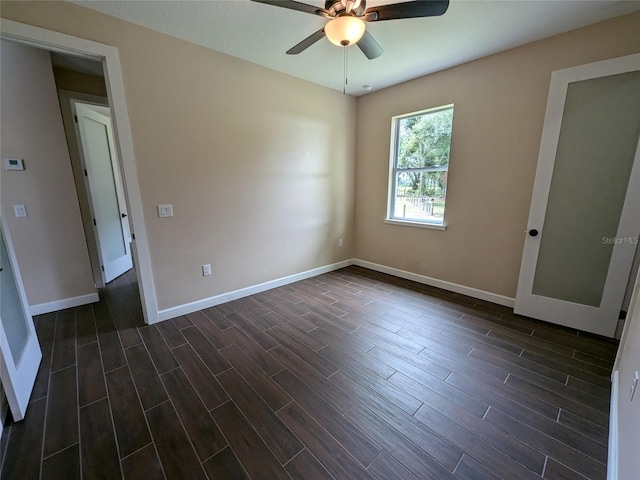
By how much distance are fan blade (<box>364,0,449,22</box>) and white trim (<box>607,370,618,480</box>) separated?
2463 millimetres

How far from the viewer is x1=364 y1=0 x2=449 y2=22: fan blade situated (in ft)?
4.87

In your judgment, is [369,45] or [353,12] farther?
[369,45]

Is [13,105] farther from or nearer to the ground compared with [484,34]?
nearer to the ground

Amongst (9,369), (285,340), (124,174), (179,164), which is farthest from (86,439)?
(179,164)

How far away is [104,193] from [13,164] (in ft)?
3.87

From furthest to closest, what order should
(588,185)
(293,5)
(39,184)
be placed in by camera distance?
1. (39,184)
2. (588,185)
3. (293,5)

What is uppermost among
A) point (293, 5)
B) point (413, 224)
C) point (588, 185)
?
point (293, 5)

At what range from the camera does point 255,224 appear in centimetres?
325

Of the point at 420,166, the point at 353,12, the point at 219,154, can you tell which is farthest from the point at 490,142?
the point at 219,154

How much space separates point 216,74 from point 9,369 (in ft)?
9.29

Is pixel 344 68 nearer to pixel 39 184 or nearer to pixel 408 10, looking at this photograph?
pixel 408 10

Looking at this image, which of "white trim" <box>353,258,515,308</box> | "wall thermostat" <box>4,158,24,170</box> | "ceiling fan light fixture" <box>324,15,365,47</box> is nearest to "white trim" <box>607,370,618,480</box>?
"white trim" <box>353,258,515,308</box>

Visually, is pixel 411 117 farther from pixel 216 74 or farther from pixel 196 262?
pixel 196 262

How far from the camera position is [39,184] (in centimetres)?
271
